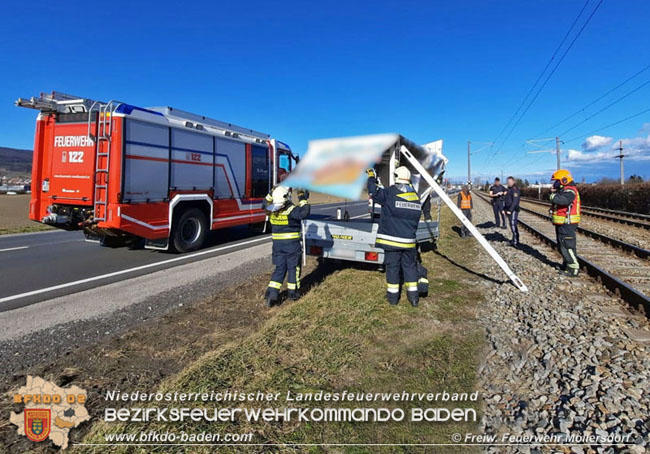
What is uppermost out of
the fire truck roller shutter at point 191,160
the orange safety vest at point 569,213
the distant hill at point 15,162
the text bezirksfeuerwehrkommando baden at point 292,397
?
the distant hill at point 15,162

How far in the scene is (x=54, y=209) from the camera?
751cm

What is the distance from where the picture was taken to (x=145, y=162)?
24.8 feet

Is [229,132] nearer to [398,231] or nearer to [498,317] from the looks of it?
[398,231]

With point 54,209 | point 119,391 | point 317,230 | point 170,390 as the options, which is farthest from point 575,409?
point 54,209

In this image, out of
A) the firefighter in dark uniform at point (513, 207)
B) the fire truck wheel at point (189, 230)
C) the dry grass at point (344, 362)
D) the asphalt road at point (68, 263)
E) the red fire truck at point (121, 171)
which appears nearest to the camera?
the dry grass at point (344, 362)

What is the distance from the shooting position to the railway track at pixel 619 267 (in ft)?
17.1

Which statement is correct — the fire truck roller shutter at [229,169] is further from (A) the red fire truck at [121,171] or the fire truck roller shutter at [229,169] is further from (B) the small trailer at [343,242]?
(B) the small trailer at [343,242]

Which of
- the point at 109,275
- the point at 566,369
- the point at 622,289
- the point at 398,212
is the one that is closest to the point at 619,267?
the point at 622,289

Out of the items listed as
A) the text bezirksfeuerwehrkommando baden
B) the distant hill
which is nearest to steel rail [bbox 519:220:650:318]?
the text bezirksfeuerwehrkommando baden

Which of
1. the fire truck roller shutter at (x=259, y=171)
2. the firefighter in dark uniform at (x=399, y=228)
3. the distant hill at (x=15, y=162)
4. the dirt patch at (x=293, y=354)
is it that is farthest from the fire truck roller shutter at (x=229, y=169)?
the distant hill at (x=15, y=162)

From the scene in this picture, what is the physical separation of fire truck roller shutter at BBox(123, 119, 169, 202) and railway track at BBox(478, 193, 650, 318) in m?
8.78

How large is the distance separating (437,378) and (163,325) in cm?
317

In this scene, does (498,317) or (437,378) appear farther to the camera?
(498,317)

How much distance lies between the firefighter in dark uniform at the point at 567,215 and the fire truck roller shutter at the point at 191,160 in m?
7.88
